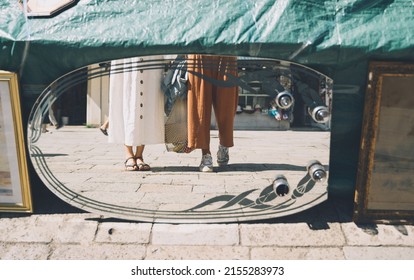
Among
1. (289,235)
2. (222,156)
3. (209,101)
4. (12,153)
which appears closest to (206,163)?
(222,156)

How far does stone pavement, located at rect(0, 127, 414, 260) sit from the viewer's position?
2137 millimetres

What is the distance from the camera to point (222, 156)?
2434mm

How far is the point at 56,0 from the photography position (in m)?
2.27

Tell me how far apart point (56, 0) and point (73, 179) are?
1.05m

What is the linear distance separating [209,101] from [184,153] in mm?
356

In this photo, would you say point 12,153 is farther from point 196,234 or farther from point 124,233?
point 196,234

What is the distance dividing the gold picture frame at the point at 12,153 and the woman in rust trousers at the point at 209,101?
984mm

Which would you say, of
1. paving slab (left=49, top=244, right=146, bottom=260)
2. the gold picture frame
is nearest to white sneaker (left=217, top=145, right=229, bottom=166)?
paving slab (left=49, top=244, right=146, bottom=260)

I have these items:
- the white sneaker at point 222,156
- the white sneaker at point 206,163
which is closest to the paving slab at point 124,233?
the white sneaker at point 206,163

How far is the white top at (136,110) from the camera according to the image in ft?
7.67

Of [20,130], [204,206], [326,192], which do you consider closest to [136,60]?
[20,130]

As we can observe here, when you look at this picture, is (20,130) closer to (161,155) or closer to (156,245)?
(161,155)

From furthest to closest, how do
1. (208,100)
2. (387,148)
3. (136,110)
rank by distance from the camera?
1. (136,110)
2. (208,100)
3. (387,148)

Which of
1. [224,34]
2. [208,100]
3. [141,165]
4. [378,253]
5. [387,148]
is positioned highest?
[224,34]
